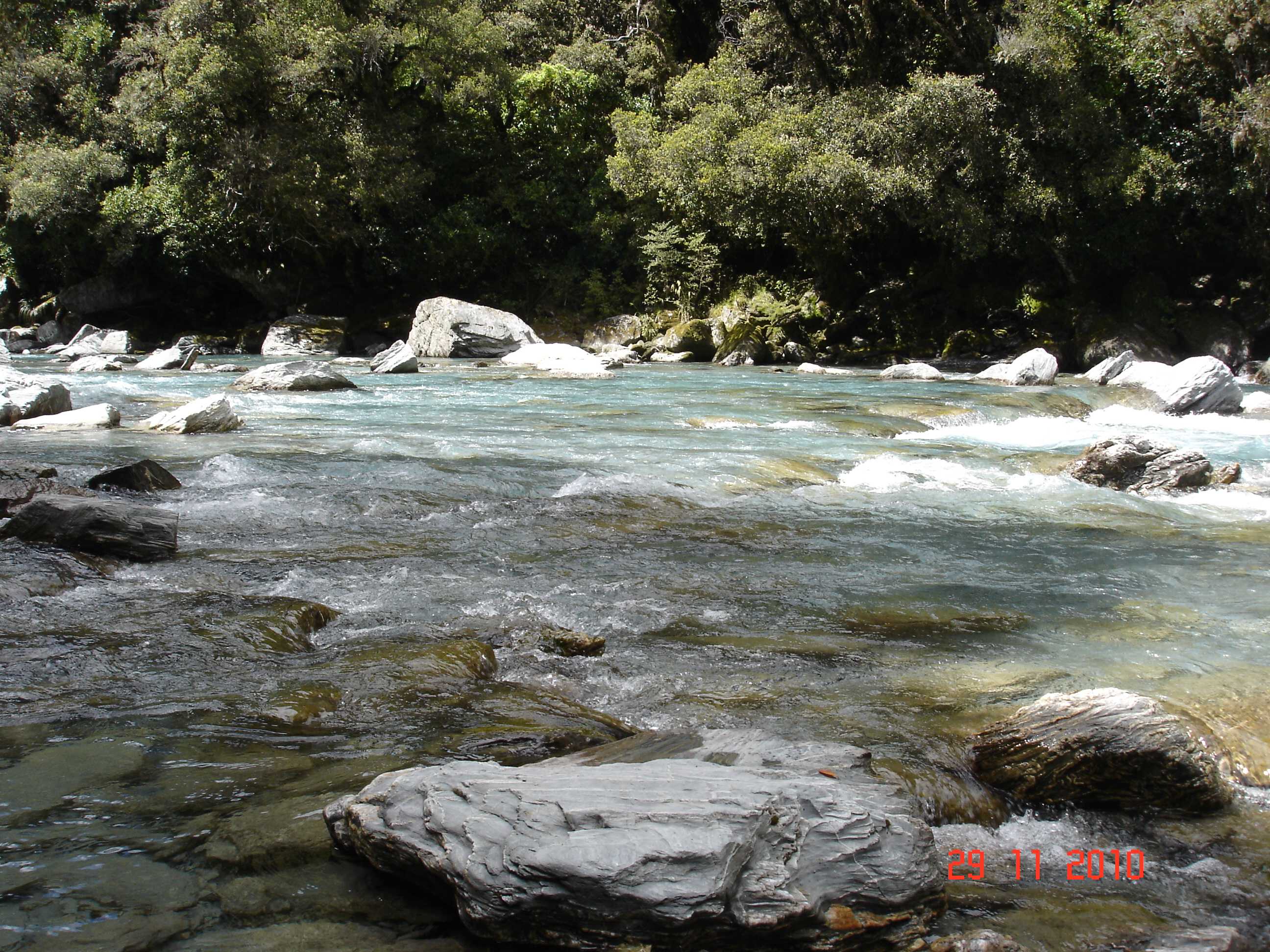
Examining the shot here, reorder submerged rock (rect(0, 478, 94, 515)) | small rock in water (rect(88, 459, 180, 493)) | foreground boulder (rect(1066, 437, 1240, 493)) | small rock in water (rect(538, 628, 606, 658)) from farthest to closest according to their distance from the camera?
foreground boulder (rect(1066, 437, 1240, 493)), small rock in water (rect(88, 459, 180, 493)), submerged rock (rect(0, 478, 94, 515)), small rock in water (rect(538, 628, 606, 658))

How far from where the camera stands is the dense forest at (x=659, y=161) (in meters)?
19.4

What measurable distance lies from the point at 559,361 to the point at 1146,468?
11855 millimetres

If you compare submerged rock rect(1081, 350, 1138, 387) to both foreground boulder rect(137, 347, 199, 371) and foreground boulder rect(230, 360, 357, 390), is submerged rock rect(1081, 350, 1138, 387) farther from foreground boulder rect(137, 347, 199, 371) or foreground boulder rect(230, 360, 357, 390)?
foreground boulder rect(137, 347, 199, 371)

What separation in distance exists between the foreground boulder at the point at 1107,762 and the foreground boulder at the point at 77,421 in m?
9.55

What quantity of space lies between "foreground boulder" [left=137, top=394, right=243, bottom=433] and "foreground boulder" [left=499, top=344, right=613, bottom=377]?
7.97 metres

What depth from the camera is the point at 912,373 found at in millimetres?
17219

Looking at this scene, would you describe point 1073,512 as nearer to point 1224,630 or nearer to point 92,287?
point 1224,630

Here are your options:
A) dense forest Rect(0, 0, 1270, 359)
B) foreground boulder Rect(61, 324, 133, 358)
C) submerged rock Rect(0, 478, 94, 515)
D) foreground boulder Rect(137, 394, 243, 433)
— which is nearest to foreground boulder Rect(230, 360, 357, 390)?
foreground boulder Rect(137, 394, 243, 433)

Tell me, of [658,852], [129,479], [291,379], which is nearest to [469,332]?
[291,379]

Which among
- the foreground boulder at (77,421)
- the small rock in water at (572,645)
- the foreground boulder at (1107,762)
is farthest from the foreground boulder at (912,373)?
the foreground boulder at (1107,762)

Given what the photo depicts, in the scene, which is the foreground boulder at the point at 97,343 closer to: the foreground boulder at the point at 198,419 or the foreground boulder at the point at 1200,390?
the foreground boulder at the point at 198,419

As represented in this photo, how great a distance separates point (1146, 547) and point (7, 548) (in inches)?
265

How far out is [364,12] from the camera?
23.0m

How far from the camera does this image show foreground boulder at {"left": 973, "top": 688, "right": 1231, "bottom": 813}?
2926mm
